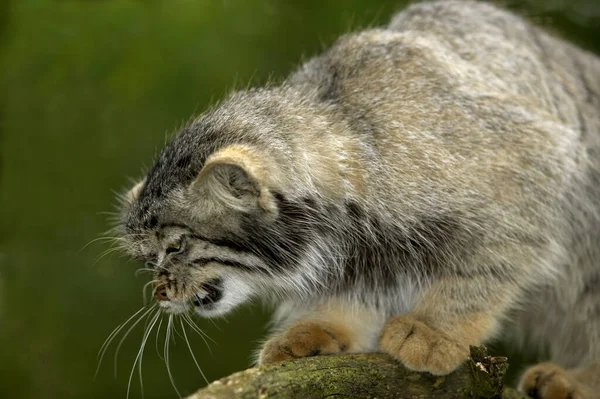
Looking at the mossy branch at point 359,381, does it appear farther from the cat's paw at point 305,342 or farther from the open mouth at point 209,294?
the open mouth at point 209,294

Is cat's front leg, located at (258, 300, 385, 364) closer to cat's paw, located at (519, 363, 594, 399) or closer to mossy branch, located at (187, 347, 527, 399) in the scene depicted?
mossy branch, located at (187, 347, 527, 399)

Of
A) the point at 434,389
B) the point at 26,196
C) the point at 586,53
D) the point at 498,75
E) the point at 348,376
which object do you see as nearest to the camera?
the point at 348,376

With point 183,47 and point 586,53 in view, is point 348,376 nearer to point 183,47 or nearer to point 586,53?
point 586,53

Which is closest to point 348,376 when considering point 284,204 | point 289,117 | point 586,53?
point 284,204

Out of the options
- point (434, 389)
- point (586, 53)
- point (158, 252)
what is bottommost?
point (434, 389)

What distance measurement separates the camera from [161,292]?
11.9ft

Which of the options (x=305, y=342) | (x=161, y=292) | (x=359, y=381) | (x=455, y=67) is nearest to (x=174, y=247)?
(x=161, y=292)

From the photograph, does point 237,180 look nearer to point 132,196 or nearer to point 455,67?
point 132,196

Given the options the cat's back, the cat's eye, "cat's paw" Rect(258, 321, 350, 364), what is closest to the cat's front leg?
"cat's paw" Rect(258, 321, 350, 364)

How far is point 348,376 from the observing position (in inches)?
124

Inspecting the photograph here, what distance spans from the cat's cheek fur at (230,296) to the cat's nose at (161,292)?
0.15 metres

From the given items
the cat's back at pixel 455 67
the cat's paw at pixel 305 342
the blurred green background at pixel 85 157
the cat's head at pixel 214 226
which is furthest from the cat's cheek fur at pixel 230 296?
the blurred green background at pixel 85 157

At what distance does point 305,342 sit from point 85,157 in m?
3.01

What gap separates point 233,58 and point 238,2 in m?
0.49
